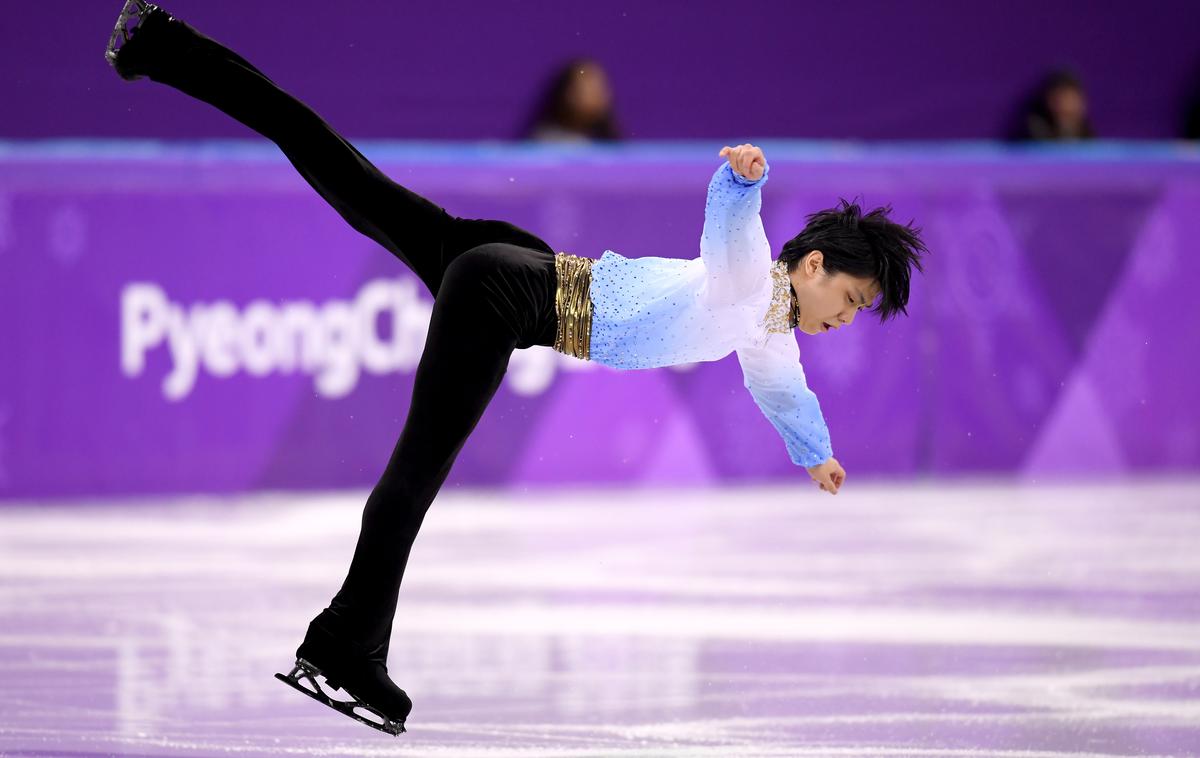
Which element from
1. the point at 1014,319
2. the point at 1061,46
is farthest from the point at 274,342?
the point at 1061,46

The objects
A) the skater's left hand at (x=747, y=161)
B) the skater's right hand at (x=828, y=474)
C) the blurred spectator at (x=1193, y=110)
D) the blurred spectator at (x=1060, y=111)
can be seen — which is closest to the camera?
the skater's left hand at (x=747, y=161)

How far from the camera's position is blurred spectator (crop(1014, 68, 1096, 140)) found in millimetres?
7910

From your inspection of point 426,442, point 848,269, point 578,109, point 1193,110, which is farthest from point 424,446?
point 1193,110

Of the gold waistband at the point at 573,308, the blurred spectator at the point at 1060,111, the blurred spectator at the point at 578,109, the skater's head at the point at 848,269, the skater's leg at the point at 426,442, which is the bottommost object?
the skater's leg at the point at 426,442

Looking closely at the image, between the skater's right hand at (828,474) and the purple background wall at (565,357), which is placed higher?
the purple background wall at (565,357)

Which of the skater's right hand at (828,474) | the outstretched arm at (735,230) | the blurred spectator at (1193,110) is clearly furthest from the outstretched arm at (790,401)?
the blurred spectator at (1193,110)

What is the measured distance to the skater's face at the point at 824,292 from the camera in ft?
11.0

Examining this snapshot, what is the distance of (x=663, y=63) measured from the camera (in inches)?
339

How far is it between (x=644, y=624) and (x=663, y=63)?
15.5 ft

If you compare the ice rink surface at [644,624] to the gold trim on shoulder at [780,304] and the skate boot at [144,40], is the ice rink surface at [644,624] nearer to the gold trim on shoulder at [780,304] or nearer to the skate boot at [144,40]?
the gold trim on shoulder at [780,304]

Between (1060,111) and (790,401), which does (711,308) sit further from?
(1060,111)

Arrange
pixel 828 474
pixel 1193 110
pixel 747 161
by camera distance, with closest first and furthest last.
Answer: pixel 747 161 → pixel 828 474 → pixel 1193 110

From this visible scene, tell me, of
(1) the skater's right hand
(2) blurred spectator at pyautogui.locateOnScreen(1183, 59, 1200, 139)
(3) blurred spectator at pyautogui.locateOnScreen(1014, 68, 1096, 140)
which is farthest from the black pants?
(2) blurred spectator at pyautogui.locateOnScreen(1183, 59, 1200, 139)

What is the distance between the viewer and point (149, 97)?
7.79 metres
